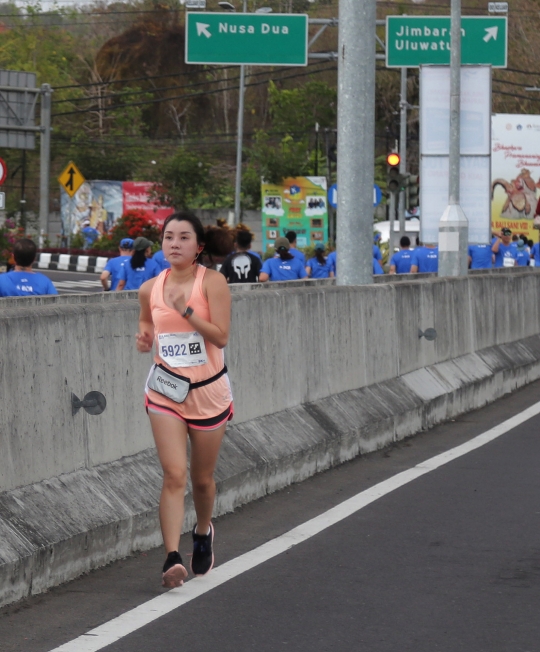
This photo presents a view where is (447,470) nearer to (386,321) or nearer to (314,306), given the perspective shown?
(314,306)

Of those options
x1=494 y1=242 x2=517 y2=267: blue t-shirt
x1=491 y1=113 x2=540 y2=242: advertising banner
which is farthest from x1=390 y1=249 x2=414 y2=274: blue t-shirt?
x1=491 y1=113 x2=540 y2=242: advertising banner

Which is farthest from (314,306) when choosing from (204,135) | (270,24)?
(204,135)

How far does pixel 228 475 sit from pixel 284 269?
10568 millimetres

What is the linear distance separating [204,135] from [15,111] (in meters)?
30.3

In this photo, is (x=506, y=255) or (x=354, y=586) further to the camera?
(x=506, y=255)

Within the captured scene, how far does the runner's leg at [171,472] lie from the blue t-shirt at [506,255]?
23396 mm

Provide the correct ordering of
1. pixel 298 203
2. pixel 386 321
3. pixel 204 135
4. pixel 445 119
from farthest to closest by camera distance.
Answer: pixel 204 135 < pixel 298 203 < pixel 445 119 < pixel 386 321

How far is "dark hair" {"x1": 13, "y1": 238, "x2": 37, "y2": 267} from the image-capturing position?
12.0m

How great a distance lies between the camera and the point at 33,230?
6600 cm

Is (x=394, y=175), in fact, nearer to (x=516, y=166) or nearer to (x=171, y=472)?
(x=516, y=166)

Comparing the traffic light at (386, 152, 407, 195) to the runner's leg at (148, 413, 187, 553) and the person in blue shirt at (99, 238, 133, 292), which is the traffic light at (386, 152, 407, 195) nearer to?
the person in blue shirt at (99, 238, 133, 292)

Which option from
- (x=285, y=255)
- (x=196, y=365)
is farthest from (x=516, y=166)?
(x=196, y=365)

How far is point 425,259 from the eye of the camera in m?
22.1

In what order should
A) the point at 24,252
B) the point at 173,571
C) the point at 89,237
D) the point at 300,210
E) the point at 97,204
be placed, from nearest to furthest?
the point at 173,571, the point at 24,252, the point at 89,237, the point at 300,210, the point at 97,204
